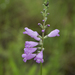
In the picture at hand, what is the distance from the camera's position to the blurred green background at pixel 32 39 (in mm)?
2920

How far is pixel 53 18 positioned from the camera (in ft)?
15.4

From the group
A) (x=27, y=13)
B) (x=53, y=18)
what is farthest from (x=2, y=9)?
(x=53, y=18)

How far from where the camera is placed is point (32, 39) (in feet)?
13.2

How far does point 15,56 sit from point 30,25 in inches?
72.8

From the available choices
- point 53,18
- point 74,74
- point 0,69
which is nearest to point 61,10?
point 53,18

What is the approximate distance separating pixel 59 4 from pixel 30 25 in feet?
4.39

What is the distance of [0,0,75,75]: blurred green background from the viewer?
2920 mm

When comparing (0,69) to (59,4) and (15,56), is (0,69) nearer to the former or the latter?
(15,56)

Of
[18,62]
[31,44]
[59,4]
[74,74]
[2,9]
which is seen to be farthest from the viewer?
[59,4]

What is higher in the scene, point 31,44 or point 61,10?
point 61,10

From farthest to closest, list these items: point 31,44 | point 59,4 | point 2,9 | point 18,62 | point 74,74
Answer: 1. point 59,4
2. point 2,9
3. point 74,74
4. point 18,62
5. point 31,44

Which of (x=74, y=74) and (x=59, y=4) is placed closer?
(x=74, y=74)

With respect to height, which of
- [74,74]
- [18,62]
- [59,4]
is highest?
[59,4]

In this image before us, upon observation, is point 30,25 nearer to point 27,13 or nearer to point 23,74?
point 27,13
